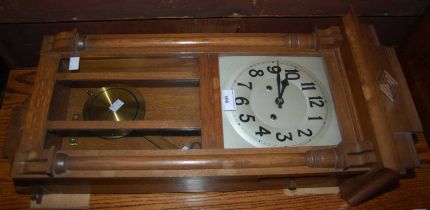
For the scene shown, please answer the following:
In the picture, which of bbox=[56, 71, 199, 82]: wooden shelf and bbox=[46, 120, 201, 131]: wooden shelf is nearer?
bbox=[46, 120, 201, 131]: wooden shelf

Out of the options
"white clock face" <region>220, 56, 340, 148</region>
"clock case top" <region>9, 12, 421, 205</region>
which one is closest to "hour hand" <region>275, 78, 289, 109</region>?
"white clock face" <region>220, 56, 340, 148</region>

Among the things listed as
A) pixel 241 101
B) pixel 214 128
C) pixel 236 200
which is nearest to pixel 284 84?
pixel 241 101

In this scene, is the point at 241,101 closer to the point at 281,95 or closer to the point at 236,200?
the point at 281,95

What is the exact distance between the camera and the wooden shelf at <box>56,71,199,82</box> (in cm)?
126

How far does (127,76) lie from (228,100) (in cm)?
36

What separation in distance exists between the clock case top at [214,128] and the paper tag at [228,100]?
0.12 ft

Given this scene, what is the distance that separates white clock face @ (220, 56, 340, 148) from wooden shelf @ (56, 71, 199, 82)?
0.13 metres

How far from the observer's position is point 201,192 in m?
1.36

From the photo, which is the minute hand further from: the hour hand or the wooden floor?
the wooden floor

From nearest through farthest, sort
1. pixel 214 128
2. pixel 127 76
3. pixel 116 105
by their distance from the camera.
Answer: pixel 214 128
pixel 127 76
pixel 116 105

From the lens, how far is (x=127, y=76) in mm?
1271

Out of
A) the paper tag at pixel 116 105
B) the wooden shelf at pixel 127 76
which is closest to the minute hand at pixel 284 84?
the wooden shelf at pixel 127 76

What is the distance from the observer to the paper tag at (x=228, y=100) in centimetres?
122

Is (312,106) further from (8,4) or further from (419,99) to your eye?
(8,4)
